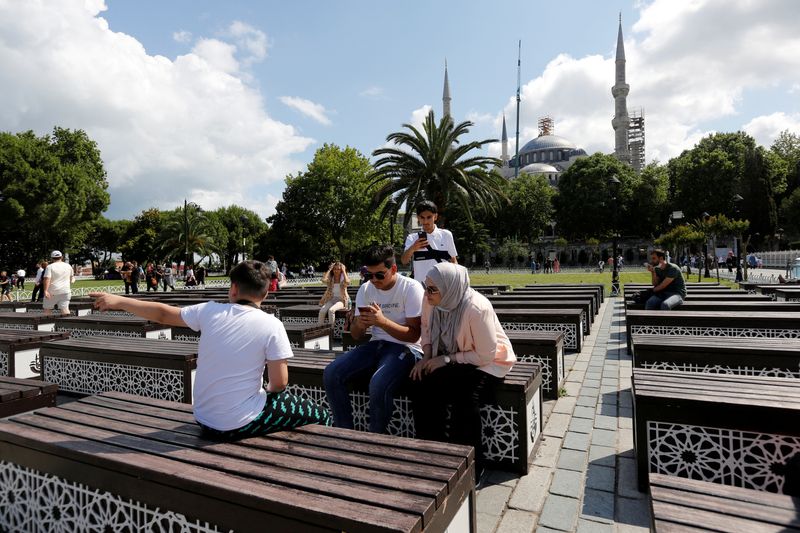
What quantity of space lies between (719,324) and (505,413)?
4.54 m

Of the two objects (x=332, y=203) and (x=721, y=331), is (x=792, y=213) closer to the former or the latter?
(x=332, y=203)

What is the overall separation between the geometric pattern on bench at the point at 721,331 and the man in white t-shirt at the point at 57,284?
11.0 metres

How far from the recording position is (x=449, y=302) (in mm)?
3305

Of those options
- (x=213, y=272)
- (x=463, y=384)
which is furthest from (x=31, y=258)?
(x=463, y=384)

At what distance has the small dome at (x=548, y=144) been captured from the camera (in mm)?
118250

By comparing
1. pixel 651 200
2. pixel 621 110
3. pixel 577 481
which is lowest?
pixel 577 481

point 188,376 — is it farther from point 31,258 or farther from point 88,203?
point 31,258

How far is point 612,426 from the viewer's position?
4504 mm

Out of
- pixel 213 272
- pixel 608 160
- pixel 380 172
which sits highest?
pixel 608 160

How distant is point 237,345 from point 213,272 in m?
87.8

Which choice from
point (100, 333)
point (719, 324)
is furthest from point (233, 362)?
point (100, 333)

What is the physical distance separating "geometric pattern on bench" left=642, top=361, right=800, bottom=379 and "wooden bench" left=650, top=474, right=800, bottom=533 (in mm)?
2692

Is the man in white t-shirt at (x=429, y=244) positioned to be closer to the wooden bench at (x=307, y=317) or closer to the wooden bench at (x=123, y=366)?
the wooden bench at (x=123, y=366)

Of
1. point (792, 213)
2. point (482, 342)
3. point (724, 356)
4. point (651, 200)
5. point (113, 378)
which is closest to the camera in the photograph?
point (482, 342)
